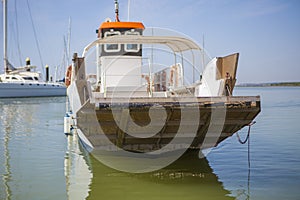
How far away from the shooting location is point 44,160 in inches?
313

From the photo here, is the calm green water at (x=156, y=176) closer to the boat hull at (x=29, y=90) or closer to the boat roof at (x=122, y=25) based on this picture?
the boat roof at (x=122, y=25)

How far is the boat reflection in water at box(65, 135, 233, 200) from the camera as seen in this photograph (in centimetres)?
550

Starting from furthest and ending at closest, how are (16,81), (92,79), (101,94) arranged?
(16,81) < (92,79) < (101,94)

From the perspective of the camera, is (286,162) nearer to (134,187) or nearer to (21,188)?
(134,187)

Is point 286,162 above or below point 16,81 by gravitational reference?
below

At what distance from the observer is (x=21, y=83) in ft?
140

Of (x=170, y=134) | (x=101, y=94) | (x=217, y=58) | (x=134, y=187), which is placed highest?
(x=217, y=58)

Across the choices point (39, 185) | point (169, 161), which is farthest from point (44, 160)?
point (169, 161)

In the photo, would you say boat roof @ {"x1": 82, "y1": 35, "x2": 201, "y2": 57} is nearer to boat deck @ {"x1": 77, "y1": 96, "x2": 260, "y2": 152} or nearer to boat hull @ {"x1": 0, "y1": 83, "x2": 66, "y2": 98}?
boat deck @ {"x1": 77, "y1": 96, "x2": 260, "y2": 152}

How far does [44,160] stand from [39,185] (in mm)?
2048

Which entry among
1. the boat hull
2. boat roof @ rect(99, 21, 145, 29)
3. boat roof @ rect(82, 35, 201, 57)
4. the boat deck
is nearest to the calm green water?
the boat deck

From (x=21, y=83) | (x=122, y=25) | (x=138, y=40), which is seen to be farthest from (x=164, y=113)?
(x=21, y=83)

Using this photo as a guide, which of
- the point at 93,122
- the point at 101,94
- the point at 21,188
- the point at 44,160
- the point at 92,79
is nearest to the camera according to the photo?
the point at 21,188

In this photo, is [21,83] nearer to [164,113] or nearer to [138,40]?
[138,40]
